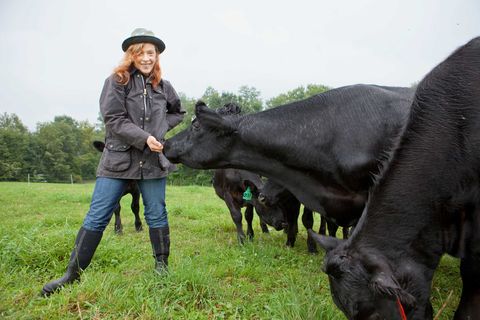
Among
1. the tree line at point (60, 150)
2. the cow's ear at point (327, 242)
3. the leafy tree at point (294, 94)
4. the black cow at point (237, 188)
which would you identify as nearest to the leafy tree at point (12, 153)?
the tree line at point (60, 150)

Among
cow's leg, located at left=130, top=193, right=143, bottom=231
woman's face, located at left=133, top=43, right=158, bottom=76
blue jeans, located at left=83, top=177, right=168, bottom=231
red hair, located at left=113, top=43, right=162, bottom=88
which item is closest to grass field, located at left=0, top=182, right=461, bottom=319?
blue jeans, located at left=83, top=177, right=168, bottom=231

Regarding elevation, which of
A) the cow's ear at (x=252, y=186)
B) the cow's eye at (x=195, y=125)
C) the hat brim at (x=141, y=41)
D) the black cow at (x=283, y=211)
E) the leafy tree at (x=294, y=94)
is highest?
the leafy tree at (x=294, y=94)

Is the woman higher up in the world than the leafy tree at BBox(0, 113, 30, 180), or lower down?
lower down

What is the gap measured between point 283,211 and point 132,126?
3.27 meters

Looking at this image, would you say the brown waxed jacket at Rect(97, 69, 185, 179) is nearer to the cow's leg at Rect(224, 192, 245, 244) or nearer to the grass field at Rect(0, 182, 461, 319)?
the grass field at Rect(0, 182, 461, 319)

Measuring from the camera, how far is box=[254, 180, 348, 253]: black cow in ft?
18.9

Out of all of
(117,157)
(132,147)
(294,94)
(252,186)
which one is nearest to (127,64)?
(132,147)

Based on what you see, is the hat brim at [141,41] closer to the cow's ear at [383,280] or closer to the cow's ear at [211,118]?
the cow's ear at [211,118]

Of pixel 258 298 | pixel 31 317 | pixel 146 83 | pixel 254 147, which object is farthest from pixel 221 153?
pixel 31 317

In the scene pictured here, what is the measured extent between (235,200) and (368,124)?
11.5ft

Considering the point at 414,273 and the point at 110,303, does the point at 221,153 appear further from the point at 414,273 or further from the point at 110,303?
the point at 414,273

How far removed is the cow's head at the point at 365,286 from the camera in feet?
6.85

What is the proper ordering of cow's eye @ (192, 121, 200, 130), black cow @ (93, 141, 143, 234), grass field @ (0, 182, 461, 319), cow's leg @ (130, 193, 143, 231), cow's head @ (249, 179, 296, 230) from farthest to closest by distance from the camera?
cow's leg @ (130, 193, 143, 231) → black cow @ (93, 141, 143, 234) → cow's head @ (249, 179, 296, 230) → cow's eye @ (192, 121, 200, 130) → grass field @ (0, 182, 461, 319)

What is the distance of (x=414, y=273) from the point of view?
2.27 metres
